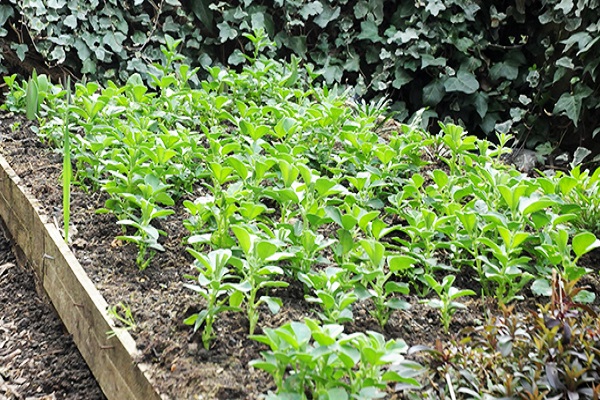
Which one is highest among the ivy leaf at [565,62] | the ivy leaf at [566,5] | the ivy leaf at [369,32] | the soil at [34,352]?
the ivy leaf at [566,5]

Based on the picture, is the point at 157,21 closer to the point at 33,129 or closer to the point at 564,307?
Result: the point at 33,129

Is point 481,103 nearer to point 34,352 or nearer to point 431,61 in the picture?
point 431,61

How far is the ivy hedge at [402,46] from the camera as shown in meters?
4.09

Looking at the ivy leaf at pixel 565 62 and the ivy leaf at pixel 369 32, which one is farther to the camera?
the ivy leaf at pixel 369 32

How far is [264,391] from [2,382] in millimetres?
1130

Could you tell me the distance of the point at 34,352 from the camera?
2326 millimetres

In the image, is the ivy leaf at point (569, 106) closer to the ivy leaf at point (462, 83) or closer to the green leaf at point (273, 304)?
the ivy leaf at point (462, 83)

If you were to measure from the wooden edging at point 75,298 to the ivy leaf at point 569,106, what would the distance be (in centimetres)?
314

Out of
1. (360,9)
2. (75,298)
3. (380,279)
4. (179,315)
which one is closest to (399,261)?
(380,279)

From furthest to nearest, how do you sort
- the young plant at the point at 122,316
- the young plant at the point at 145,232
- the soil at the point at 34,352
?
the soil at the point at 34,352 → the young plant at the point at 145,232 → the young plant at the point at 122,316

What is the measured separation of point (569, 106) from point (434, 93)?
86 centimetres

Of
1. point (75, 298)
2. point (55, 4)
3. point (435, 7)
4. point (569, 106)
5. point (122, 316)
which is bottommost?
point (75, 298)

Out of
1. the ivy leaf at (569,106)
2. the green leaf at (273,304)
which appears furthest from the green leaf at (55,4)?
the ivy leaf at (569,106)

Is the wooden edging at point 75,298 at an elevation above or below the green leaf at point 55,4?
below
